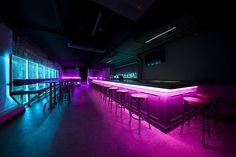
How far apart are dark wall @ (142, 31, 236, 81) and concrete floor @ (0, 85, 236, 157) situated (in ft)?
5.09

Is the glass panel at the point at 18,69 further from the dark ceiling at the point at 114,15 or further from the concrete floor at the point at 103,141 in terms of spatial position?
the concrete floor at the point at 103,141

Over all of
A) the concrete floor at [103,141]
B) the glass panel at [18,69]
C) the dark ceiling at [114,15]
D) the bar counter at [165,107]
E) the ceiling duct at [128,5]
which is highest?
the dark ceiling at [114,15]

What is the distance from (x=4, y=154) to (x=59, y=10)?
2.97 m

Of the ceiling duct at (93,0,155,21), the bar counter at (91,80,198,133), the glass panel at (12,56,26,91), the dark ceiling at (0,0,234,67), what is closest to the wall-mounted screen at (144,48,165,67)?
the dark ceiling at (0,0,234,67)

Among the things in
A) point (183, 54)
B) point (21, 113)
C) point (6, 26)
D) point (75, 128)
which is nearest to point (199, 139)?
point (75, 128)

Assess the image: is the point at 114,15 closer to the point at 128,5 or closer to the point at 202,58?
the point at 128,5

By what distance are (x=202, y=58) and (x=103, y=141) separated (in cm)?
406

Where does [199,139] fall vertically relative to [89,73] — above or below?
below

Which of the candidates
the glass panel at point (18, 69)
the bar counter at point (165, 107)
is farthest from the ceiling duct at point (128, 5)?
the glass panel at point (18, 69)

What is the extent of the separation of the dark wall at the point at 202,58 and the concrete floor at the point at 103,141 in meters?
1.55

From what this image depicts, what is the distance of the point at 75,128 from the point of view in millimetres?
2096

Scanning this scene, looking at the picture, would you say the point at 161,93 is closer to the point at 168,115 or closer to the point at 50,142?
the point at 168,115

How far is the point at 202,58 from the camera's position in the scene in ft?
10.2

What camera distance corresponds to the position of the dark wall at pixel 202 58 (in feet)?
8.38
